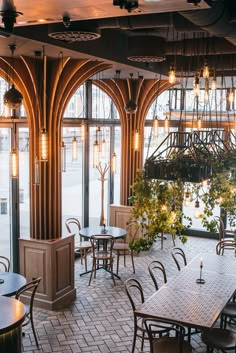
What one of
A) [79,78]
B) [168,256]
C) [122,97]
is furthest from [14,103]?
[168,256]

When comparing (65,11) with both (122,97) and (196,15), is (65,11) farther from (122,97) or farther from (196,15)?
(122,97)

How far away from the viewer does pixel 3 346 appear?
4723mm

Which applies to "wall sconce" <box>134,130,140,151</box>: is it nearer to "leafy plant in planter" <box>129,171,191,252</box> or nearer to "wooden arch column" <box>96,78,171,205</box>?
"wooden arch column" <box>96,78,171,205</box>

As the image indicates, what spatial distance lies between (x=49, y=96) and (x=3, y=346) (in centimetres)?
384

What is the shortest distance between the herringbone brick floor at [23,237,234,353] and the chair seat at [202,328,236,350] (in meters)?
0.60

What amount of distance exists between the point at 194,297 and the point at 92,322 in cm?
189

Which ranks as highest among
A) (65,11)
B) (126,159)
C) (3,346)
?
(65,11)

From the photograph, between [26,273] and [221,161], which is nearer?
[221,161]

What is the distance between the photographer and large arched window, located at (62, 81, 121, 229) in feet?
32.9

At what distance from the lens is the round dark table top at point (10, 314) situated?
184 inches

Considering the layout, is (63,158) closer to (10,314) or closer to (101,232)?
(101,232)

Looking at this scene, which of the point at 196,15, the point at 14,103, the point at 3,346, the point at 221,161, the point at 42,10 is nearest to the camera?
the point at 42,10

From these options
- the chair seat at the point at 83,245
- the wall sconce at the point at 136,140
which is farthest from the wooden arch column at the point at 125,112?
the chair seat at the point at 83,245

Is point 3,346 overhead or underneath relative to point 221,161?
underneath
